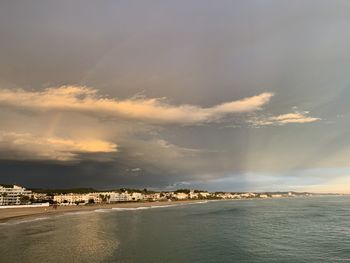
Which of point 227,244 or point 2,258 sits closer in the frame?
point 2,258

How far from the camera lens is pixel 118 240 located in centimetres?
5244

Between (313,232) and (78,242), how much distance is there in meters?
41.3

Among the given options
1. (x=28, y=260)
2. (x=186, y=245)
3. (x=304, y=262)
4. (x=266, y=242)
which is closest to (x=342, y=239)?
(x=266, y=242)

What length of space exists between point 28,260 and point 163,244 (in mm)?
17943

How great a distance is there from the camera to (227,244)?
49.3 m

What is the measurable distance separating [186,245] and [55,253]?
56.2ft

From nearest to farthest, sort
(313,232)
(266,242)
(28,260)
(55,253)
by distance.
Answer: (28,260) → (55,253) → (266,242) → (313,232)

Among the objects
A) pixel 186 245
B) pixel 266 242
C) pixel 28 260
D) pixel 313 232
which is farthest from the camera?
pixel 313 232

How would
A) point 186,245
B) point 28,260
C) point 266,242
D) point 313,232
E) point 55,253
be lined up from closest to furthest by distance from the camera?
point 28,260, point 55,253, point 186,245, point 266,242, point 313,232

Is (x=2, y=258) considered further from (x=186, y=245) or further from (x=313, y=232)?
(x=313, y=232)

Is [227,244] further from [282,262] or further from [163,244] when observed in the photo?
[282,262]

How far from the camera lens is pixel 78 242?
163ft

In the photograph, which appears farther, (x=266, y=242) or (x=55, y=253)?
(x=266, y=242)

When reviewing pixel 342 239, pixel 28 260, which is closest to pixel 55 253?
pixel 28 260
